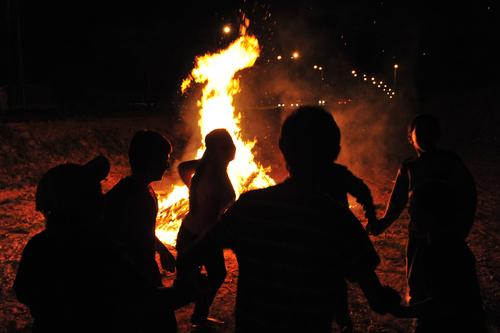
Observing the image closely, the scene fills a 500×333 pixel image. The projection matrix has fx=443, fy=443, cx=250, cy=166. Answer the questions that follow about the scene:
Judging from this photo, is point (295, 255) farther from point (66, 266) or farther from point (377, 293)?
point (66, 266)

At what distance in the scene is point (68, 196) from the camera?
2.19m

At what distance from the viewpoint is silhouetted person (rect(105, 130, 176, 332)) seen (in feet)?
10.3

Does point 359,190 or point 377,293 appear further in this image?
point 359,190

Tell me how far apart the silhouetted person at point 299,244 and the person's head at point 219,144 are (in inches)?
83.5

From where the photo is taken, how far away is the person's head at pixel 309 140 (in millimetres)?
2059

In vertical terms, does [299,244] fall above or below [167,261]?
above

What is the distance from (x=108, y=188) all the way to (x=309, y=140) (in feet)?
34.2

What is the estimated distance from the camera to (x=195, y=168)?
4.70 metres

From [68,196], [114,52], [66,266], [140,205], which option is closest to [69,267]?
[66,266]

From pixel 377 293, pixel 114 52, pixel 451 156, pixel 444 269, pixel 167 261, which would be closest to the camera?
pixel 377 293

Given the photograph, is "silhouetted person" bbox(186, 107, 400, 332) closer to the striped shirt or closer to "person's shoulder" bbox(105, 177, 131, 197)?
the striped shirt

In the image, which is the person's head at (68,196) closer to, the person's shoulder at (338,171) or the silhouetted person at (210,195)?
the silhouetted person at (210,195)

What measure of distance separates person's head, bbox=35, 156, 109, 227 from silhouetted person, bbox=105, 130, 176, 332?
833mm

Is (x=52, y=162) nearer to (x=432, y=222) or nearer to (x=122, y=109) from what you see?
(x=122, y=109)
